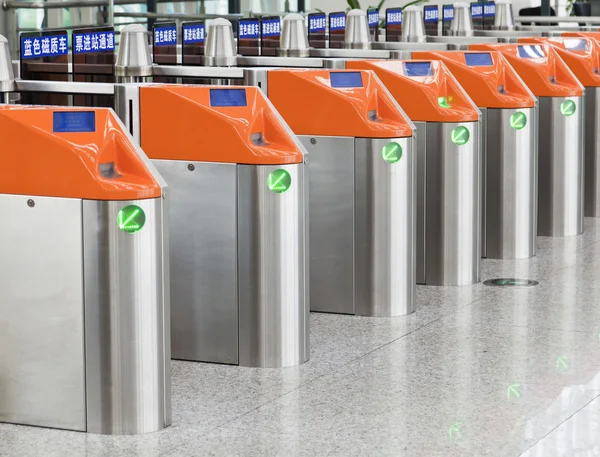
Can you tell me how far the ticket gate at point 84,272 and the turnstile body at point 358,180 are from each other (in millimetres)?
1391

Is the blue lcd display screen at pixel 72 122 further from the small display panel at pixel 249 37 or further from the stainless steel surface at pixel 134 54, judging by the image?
the small display panel at pixel 249 37

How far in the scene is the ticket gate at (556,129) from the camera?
19.5ft

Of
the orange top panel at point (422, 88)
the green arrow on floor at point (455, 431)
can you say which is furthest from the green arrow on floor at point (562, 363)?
the orange top panel at point (422, 88)

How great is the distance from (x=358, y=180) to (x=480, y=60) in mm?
1347

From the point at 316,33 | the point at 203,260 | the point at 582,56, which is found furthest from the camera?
the point at 316,33

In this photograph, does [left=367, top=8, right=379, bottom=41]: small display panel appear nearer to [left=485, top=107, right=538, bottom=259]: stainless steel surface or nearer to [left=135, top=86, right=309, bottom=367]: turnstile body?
[left=485, top=107, right=538, bottom=259]: stainless steel surface

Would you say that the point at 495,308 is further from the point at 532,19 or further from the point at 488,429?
the point at 532,19

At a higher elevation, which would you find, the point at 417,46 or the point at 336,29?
the point at 336,29

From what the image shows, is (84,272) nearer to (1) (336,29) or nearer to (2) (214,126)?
(2) (214,126)

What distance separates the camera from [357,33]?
6105mm

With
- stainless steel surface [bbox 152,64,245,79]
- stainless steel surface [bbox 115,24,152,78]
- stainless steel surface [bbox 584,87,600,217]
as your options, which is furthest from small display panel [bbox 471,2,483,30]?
stainless steel surface [bbox 115,24,152,78]

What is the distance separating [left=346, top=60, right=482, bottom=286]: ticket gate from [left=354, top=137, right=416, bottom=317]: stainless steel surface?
53 centimetres

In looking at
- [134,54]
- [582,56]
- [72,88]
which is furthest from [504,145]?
[72,88]

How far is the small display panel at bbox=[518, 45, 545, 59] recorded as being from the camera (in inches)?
236
